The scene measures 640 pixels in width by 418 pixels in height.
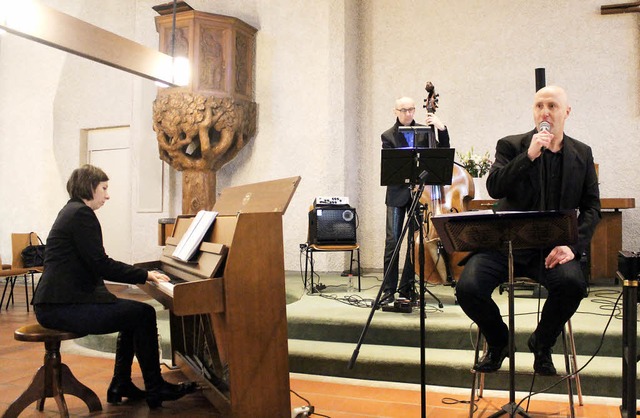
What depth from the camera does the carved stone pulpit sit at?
721 cm

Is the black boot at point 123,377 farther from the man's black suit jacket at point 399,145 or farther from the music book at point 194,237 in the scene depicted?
the man's black suit jacket at point 399,145

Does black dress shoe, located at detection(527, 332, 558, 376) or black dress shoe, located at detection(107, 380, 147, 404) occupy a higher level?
black dress shoe, located at detection(527, 332, 558, 376)

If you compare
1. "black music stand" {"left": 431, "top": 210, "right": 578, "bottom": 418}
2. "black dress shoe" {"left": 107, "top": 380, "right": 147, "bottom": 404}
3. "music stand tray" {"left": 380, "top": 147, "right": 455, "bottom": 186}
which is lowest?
"black dress shoe" {"left": 107, "top": 380, "right": 147, "bottom": 404}

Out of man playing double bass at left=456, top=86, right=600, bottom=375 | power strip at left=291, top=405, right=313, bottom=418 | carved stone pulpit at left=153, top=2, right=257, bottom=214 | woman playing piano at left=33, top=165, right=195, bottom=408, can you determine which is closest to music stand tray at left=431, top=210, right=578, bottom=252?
man playing double bass at left=456, top=86, right=600, bottom=375

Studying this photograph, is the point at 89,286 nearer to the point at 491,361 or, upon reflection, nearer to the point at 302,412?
the point at 302,412

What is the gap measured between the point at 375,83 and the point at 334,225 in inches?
113

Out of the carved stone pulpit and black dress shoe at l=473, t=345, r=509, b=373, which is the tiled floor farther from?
the carved stone pulpit

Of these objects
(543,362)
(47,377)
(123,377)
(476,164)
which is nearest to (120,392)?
(123,377)

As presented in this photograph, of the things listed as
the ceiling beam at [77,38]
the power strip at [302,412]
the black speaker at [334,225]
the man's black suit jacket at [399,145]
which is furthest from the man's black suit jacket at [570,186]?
the black speaker at [334,225]

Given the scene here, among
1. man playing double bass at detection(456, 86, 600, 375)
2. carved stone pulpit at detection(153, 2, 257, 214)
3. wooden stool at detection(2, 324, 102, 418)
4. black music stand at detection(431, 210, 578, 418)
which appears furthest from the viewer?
carved stone pulpit at detection(153, 2, 257, 214)

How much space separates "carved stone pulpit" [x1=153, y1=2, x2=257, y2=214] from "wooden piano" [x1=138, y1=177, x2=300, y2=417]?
4.35 meters

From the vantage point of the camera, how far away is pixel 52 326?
3.06 meters

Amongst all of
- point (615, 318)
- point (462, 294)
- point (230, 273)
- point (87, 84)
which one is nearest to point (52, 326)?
point (230, 273)

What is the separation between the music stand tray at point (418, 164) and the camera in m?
3.24
